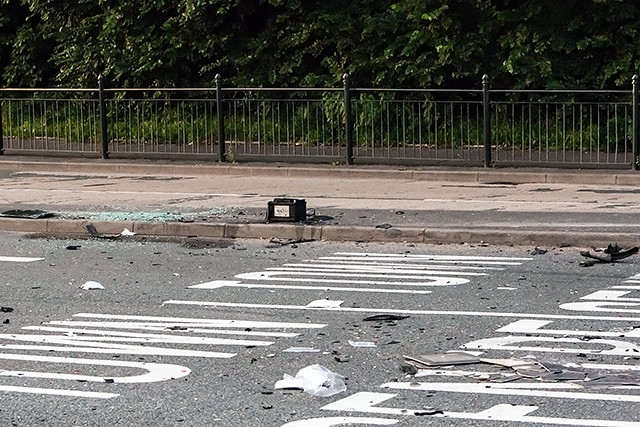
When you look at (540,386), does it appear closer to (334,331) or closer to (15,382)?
(334,331)

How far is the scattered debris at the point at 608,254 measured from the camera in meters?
12.1

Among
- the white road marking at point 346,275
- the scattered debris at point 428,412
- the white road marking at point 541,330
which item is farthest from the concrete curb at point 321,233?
the scattered debris at point 428,412

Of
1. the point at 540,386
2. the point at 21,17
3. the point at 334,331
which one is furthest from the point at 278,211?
the point at 21,17

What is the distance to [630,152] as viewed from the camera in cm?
1898

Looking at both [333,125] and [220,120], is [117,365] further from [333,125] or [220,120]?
[220,120]

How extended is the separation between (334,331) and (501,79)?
1560cm

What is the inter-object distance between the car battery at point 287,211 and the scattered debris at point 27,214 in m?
2.72

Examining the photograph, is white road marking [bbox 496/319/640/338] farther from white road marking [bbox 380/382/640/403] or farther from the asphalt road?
white road marking [bbox 380/382/640/403]

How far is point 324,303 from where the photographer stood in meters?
10.2

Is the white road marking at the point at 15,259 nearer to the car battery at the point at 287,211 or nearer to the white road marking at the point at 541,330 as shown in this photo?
the car battery at the point at 287,211

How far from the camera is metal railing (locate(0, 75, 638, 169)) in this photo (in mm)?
19359

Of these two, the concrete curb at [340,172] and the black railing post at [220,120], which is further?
the black railing post at [220,120]

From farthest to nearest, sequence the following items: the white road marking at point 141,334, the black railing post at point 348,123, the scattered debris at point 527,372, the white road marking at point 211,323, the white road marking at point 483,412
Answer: the black railing post at point 348,123
the white road marking at point 211,323
the white road marking at point 141,334
the scattered debris at point 527,372
the white road marking at point 483,412

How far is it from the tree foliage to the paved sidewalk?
4.70 meters
